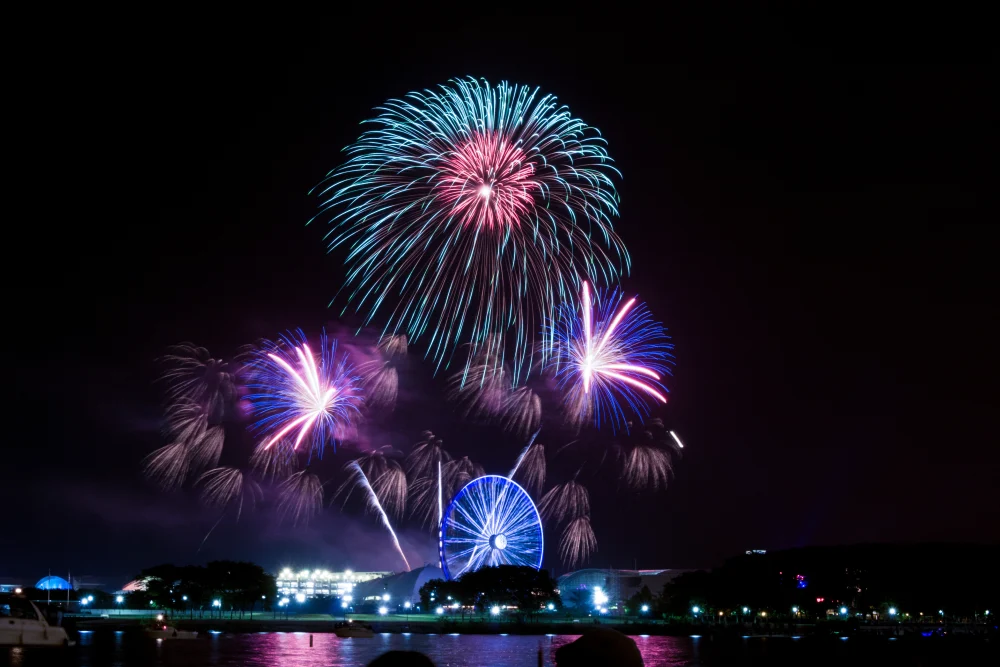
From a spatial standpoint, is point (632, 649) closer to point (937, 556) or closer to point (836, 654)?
point (836, 654)

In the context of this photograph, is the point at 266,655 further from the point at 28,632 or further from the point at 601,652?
the point at 601,652

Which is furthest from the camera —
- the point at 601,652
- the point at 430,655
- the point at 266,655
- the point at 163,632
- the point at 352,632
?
the point at 352,632

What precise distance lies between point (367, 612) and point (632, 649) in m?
185

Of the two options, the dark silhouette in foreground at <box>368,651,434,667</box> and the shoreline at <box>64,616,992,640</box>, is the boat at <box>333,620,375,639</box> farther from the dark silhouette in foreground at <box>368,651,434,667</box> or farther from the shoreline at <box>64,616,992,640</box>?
the dark silhouette in foreground at <box>368,651,434,667</box>

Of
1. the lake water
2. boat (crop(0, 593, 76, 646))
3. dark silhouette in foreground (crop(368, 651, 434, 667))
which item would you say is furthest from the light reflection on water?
dark silhouette in foreground (crop(368, 651, 434, 667))

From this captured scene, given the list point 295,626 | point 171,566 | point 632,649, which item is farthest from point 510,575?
point 632,649

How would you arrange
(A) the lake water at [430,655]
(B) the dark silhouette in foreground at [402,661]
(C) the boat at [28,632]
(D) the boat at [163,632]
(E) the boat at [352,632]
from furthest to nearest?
(E) the boat at [352,632] < (D) the boat at [163,632] < (C) the boat at [28,632] < (A) the lake water at [430,655] < (B) the dark silhouette in foreground at [402,661]

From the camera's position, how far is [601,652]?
1260cm

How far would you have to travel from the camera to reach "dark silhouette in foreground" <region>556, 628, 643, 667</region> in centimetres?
1253

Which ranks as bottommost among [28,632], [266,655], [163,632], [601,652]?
[266,655]

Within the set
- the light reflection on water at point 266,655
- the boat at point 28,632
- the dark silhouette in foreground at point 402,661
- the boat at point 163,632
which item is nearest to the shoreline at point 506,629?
the boat at point 163,632

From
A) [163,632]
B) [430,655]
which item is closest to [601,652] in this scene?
[430,655]

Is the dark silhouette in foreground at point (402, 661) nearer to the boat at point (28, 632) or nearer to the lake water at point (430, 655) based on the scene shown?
the lake water at point (430, 655)

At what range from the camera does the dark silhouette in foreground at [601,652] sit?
1253cm
